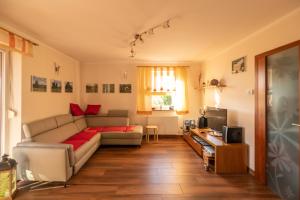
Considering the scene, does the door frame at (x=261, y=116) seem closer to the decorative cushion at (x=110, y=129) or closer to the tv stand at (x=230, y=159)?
the tv stand at (x=230, y=159)

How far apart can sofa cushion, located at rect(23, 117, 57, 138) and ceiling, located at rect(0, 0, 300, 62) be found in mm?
1528

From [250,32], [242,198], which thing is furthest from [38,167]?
[250,32]

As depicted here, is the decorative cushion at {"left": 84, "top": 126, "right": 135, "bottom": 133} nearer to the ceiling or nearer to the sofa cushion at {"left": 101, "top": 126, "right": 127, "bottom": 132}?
the sofa cushion at {"left": 101, "top": 126, "right": 127, "bottom": 132}

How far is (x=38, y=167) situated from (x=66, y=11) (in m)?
2.24

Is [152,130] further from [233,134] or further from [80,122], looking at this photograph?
[233,134]

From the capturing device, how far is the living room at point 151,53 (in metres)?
2.46

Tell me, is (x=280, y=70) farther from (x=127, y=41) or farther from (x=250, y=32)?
(x=127, y=41)

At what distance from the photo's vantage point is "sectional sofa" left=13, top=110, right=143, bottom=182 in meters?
2.91

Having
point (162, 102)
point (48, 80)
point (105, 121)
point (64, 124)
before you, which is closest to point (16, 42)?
point (48, 80)

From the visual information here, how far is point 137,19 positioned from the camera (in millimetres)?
2701

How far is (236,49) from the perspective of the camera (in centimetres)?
394

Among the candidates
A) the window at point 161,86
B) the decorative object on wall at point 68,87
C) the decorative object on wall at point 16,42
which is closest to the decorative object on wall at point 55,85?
the decorative object on wall at point 68,87

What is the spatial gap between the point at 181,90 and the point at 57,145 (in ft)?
13.5

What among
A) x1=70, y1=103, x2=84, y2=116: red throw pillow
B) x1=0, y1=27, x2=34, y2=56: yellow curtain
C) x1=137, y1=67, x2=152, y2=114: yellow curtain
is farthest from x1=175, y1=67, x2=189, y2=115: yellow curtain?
x1=0, y1=27, x2=34, y2=56: yellow curtain
